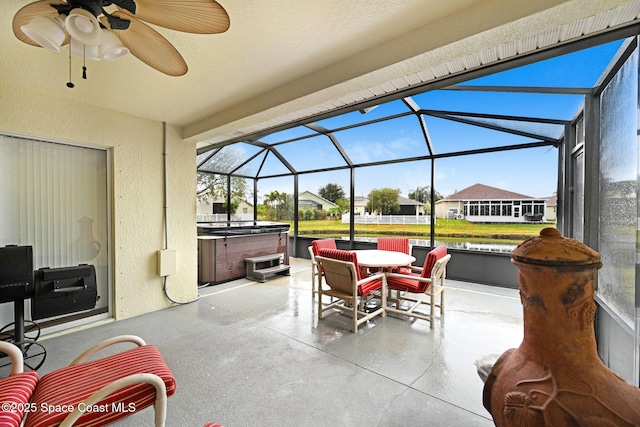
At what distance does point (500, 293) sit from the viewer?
437cm

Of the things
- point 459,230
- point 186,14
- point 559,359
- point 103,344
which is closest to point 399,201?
point 459,230

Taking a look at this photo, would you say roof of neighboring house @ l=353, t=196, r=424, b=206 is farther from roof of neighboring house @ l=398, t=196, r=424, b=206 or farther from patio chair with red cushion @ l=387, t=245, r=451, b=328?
patio chair with red cushion @ l=387, t=245, r=451, b=328

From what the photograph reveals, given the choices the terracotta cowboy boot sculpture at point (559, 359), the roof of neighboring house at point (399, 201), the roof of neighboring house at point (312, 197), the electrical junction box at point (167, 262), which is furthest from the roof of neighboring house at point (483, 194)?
the electrical junction box at point (167, 262)

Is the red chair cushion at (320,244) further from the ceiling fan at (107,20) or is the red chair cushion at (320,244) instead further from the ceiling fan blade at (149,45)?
the ceiling fan at (107,20)

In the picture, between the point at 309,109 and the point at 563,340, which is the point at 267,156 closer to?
the point at 309,109

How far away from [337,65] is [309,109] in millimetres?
772

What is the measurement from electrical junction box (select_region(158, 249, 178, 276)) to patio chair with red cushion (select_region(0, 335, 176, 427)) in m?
2.27

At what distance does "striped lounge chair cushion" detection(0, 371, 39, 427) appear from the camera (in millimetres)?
1137

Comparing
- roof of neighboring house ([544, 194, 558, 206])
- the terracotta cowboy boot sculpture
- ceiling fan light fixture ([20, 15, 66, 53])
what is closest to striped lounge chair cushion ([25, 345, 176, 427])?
the terracotta cowboy boot sculpture

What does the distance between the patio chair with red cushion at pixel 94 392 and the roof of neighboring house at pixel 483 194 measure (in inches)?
212

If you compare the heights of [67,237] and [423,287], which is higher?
[67,237]

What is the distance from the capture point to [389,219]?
6285 mm

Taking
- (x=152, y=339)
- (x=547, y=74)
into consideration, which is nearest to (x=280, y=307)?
(x=152, y=339)

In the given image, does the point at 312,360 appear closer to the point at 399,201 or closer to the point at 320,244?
the point at 320,244
